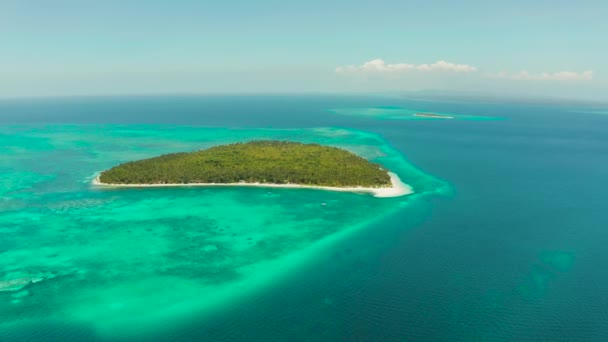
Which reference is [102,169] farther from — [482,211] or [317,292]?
[482,211]

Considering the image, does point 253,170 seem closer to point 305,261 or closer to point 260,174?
point 260,174

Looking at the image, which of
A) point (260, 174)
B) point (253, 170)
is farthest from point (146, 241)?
point (253, 170)

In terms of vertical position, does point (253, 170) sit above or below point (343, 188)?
above

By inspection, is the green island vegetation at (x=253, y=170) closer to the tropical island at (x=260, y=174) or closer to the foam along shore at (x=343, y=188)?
the tropical island at (x=260, y=174)

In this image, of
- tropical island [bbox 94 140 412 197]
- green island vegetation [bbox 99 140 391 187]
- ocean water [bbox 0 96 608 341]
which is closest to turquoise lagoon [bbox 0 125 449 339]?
ocean water [bbox 0 96 608 341]

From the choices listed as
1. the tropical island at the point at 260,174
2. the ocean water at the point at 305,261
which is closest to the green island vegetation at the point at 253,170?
the tropical island at the point at 260,174
